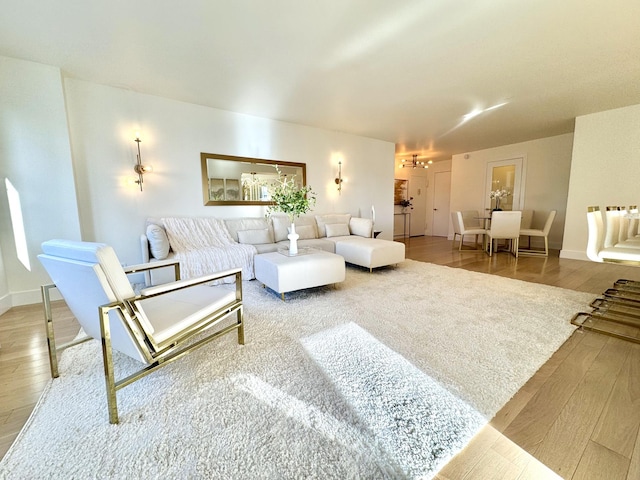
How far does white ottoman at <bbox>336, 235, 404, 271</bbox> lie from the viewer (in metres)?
3.64

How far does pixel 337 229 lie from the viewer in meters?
4.74

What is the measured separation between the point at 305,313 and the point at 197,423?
1304mm

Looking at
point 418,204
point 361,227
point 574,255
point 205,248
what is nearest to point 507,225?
point 574,255

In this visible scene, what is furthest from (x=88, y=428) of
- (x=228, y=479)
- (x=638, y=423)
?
(x=638, y=423)

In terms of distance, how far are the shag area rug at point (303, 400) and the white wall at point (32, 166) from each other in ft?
5.84

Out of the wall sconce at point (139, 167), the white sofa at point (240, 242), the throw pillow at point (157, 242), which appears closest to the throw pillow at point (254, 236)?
the white sofa at point (240, 242)

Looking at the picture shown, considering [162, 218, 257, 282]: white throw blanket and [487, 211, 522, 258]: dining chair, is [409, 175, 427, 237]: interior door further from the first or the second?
[162, 218, 257, 282]: white throw blanket

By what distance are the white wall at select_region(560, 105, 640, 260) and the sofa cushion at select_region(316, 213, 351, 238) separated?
4.09m

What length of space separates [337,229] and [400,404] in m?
3.61

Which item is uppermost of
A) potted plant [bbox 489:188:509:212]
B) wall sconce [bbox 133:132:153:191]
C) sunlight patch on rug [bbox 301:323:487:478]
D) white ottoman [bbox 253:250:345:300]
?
wall sconce [bbox 133:132:153:191]

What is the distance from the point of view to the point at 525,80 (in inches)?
120

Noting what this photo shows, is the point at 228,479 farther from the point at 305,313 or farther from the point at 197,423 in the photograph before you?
the point at 305,313

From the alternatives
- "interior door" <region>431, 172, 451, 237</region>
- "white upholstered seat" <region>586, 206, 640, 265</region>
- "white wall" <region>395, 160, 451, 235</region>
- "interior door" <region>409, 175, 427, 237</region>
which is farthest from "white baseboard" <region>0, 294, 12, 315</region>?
"interior door" <region>431, 172, 451, 237</region>

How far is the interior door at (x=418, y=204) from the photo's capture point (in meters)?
8.32
